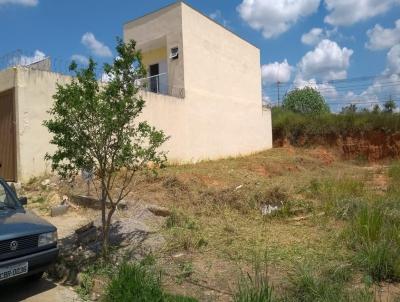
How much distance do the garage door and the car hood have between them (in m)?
7.57

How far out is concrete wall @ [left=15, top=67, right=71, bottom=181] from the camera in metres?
12.4

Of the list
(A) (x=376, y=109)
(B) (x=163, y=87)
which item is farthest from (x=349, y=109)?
(B) (x=163, y=87)

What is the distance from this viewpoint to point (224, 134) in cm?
2189

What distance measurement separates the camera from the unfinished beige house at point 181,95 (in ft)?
41.4

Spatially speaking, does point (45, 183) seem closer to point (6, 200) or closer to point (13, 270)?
point (6, 200)

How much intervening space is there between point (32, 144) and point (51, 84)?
206 centimetres

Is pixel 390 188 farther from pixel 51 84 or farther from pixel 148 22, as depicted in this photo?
pixel 148 22

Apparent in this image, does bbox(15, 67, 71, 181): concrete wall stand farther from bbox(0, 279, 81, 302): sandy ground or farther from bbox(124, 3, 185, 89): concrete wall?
bbox(0, 279, 81, 302): sandy ground

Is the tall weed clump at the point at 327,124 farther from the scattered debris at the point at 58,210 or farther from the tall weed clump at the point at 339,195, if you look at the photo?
the scattered debris at the point at 58,210

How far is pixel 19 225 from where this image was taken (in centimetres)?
529

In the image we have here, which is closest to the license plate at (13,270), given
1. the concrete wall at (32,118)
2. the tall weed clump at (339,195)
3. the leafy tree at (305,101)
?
the tall weed clump at (339,195)

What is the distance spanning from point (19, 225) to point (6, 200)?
3.39 feet

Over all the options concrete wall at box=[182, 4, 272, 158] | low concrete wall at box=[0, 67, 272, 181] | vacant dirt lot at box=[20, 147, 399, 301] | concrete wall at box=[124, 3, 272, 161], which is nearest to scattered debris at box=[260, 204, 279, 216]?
vacant dirt lot at box=[20, 147, 399, 301]

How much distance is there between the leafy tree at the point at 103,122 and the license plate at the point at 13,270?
1.43 meters
